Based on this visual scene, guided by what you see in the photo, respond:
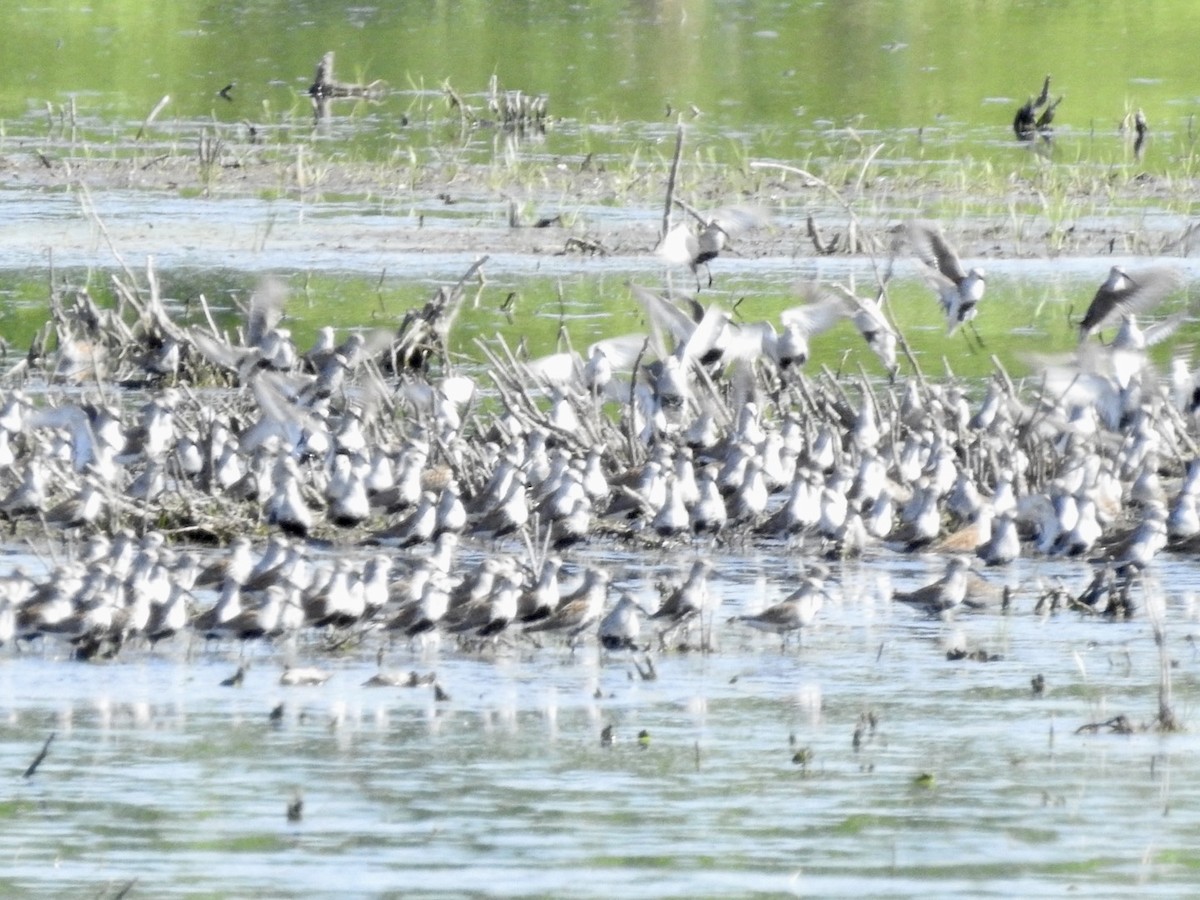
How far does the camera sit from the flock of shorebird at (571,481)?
9578 mm

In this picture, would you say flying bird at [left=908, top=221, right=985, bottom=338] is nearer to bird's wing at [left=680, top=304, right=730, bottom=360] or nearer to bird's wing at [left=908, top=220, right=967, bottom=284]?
bird's wing at [left=908, top=220, right=967, bottom=284]

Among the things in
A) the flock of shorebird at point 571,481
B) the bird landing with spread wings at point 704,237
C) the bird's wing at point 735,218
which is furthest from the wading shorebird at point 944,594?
the bird's wing at point 735,218

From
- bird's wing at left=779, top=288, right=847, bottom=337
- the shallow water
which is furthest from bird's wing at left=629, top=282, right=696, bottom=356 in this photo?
the shallow water

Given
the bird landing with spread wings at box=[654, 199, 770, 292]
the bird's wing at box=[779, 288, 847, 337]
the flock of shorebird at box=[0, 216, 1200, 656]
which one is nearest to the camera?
the flock of shorebird at box=[0, 216, 1200, 656]

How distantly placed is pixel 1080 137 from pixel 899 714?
23.2 metres

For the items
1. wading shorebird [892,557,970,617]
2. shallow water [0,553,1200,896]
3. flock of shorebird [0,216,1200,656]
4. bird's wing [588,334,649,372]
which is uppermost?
bird's wing [588,334,649,372]

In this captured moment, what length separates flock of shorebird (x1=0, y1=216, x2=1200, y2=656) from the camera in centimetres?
958

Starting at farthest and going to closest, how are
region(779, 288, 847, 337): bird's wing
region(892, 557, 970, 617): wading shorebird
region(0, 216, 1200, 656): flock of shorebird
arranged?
region(779, 288, 847, 337): bird's wing < region(892, 557, 970, 617): wading shorebird < region(0, 216, 1200, 656): flock of shorebird

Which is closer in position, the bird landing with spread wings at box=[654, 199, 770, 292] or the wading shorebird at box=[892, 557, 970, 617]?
the wading shorebird at box=[892, 557, 970, 617]

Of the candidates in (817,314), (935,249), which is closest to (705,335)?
(817,314)

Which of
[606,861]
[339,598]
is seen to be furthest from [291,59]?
[606,861]

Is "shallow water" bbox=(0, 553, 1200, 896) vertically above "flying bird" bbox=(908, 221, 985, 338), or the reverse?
"flying bird" bbox=(908, 221, 985, 338)

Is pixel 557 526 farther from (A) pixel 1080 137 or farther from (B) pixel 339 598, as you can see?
(A) pixel 1080 137

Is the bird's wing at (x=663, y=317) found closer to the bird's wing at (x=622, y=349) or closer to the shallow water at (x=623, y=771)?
the bird's wing at (x=622, y=349)
